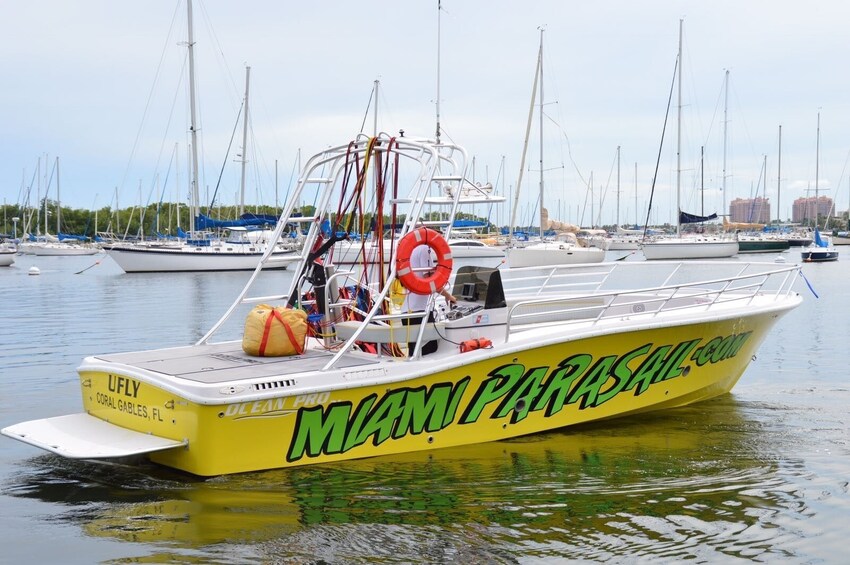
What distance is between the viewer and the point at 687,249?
182 feet

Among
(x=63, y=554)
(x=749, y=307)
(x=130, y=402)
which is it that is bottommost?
(x=63, y=554)

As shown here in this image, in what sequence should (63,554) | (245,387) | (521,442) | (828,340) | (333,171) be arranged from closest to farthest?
(63,554), (245,387), (521,442), (333,171), (828,340)

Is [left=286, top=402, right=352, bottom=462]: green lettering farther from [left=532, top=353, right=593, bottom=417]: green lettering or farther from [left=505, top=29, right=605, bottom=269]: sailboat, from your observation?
[left=505, top=29, right=605, bottom=269]: sailboat

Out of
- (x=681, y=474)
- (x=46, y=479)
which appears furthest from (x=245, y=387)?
Result: (x=681, y=474)

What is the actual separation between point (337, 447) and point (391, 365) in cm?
86

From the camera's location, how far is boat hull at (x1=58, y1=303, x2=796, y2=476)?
24.6ft

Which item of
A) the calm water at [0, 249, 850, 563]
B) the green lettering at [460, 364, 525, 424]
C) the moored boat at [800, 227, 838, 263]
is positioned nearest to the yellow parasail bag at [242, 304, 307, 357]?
the calm water at [0, 249, 850, 563]

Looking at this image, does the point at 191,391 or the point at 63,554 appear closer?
the point at 63,554

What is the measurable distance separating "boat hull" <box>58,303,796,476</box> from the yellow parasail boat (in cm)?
A: 1

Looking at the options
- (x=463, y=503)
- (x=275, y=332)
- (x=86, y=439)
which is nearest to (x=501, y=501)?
(x=463, y=503)

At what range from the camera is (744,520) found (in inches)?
271

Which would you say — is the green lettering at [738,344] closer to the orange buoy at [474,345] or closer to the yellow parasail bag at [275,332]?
the orange buoy at [474,345]

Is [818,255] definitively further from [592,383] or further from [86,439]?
[86,439]

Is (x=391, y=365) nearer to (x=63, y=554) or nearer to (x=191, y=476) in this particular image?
(x=191, y=476)
